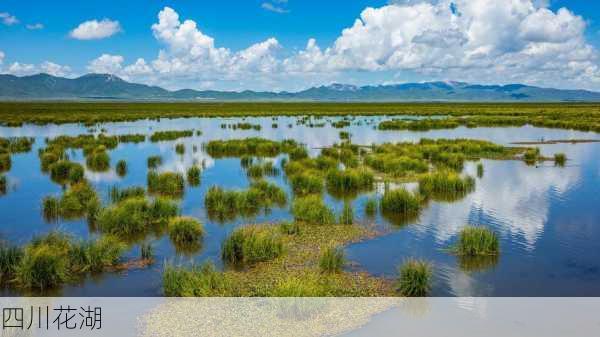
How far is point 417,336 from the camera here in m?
8.91

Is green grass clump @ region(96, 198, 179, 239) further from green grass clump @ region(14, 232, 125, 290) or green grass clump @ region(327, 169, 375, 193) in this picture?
green grass clump @ region(327, 169, 375, 193)

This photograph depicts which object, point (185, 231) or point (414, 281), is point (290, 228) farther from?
point (414, 281)

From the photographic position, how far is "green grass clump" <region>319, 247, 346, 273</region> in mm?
11656

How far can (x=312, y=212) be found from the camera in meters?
16.0

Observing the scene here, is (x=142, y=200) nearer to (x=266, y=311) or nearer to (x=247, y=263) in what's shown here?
(x=247, y=263)

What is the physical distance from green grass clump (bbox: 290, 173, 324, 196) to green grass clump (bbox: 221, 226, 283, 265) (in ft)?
24.8

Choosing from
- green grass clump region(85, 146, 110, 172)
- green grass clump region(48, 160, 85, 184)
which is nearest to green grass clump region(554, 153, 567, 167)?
green grass clump region(85, 146, 110, 172)

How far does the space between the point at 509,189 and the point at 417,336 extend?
14.4 m

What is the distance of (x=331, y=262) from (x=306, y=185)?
9393 millimetres

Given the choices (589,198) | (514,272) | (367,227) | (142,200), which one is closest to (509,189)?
(589,198)

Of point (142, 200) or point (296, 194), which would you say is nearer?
point (142, 200)

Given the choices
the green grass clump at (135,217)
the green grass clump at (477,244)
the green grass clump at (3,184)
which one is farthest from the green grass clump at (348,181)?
the green grass clump at (3,184)

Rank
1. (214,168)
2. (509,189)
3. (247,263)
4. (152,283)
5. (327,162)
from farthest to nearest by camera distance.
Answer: (214,168), (327,162), (509,189), (247,263), (152,283)

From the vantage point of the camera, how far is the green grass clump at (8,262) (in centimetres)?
1134
